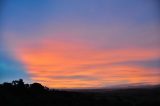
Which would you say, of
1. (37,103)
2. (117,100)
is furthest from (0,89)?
(117,100)

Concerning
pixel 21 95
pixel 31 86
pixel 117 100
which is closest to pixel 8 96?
pixel 21 95

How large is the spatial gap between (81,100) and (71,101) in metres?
1.84

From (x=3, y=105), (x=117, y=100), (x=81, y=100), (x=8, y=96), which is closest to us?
(x=3, y=105)

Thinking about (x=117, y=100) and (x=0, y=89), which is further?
(x=117, y=100)

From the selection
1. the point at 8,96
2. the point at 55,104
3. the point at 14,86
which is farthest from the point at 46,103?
the point at 14,86

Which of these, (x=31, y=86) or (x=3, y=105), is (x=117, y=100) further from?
(x=3, y=105)

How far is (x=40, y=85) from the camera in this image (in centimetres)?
4166

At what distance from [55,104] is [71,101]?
2083 millimetres

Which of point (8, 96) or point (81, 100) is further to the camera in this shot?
point (81, 100)

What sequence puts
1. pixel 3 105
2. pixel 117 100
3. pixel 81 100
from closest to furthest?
1. pixel 3 105
2. pixel 81 100
3. pixel 117 100

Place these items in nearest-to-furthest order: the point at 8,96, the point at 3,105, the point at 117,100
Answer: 1. the point at 3,105
2. the point at 8,96
3. the point at 117,100

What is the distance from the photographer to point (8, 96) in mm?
36625

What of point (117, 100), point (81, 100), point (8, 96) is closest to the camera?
point (8, 96)

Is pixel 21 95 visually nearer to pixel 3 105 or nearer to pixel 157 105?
pixel 3 105
